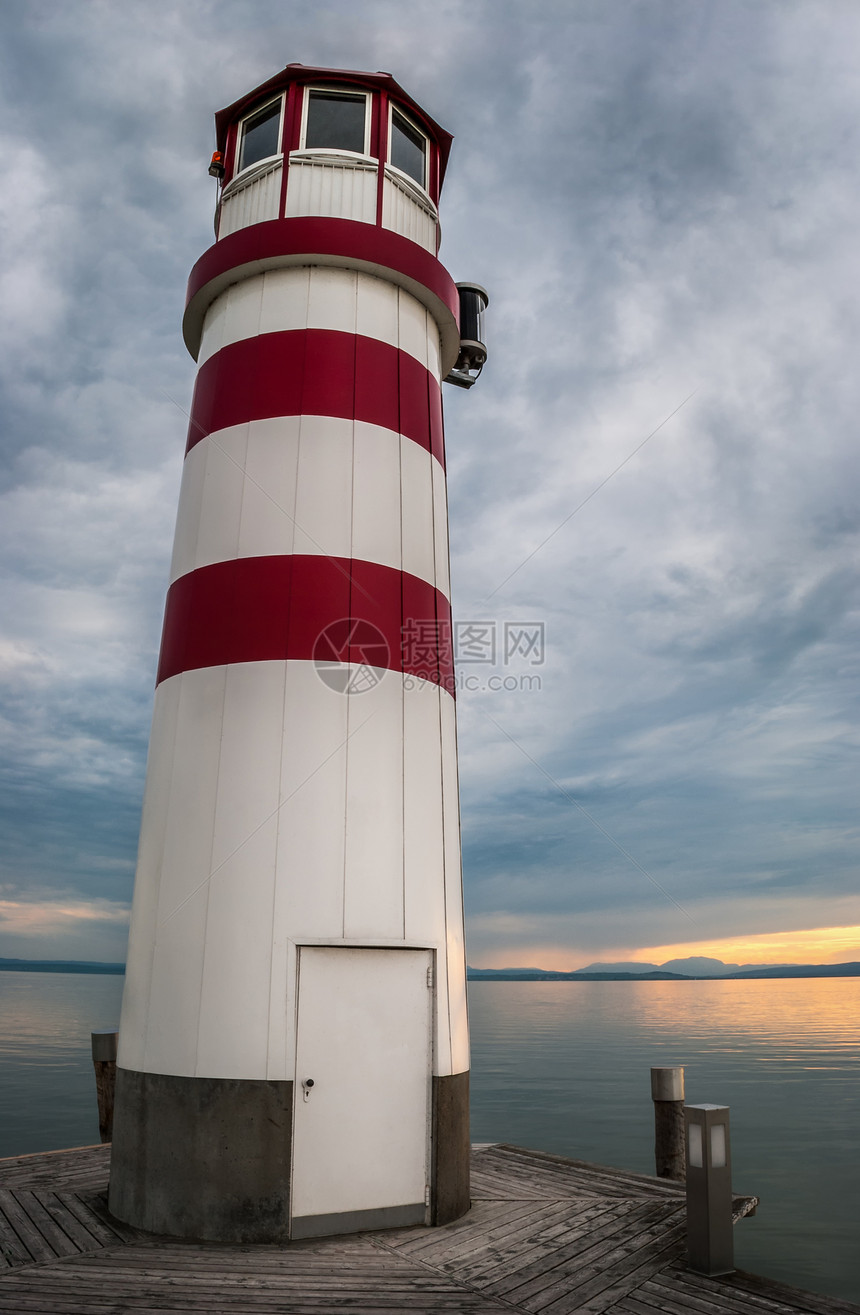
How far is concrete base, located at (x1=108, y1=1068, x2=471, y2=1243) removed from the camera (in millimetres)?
5555

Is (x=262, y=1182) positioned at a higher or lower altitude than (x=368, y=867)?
lower

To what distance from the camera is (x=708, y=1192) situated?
209 inches

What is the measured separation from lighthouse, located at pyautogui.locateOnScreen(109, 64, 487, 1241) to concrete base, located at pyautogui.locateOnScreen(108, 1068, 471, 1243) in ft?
0.05

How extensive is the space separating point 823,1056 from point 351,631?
27295 mm

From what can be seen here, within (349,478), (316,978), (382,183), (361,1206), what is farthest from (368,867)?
(382,183)

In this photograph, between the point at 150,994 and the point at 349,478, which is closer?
the point at 150,994

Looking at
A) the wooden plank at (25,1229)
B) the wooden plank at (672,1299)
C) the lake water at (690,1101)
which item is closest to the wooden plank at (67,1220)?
the wooden plank at (25,1229)

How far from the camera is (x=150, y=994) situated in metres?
6.18

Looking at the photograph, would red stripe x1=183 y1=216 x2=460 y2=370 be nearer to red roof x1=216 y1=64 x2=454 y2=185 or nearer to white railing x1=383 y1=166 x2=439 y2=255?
white railing x1=383 y1=166 x2=439 y2=255

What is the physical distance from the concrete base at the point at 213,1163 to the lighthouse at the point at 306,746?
15 mm

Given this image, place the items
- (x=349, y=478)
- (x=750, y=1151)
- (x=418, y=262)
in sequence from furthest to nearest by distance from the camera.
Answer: (x=750, y=1151) < (x=418, y=262) < (x=349, y=478)

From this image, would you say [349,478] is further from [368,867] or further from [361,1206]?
[361,1206]

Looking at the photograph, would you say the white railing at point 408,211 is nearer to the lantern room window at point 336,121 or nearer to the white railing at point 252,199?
the lantern room window at point 336,121

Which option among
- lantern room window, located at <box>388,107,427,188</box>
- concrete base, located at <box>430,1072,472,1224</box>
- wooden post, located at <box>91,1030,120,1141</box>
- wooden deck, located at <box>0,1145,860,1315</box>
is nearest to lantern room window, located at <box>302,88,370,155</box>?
lantern room window, located at <box>388,107,427,188</box>
